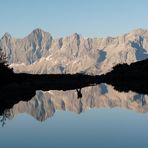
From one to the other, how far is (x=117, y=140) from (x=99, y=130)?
12269mm

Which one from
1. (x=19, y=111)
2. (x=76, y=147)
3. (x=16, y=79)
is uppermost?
(x=16, y=79)

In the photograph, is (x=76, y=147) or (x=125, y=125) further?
(x=125, y=125)

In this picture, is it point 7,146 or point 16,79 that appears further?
point 16,79

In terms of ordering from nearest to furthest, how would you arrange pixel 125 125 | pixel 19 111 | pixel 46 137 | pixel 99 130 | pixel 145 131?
1. pixel 46 137
2. pixel 145 131
3. pixel 99 130
4. pixel 125 125
5. pixel 19 111

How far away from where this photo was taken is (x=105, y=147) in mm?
45344

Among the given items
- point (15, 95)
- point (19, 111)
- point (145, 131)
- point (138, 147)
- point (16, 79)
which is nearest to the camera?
point (138, 147)

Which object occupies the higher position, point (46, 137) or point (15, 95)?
point (15, 95)

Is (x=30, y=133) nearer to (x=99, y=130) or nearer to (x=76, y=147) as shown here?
(x=99, y=130)

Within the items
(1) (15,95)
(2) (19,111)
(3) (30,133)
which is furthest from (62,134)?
(1) (15,95)

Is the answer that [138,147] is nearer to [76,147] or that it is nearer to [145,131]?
[76,147]

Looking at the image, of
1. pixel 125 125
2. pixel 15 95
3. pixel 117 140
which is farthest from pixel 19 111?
pixel 117 140

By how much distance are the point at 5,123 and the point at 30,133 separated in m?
12.6

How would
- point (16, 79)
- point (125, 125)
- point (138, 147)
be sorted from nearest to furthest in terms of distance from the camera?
point (138, 147) < point (125, 125) < point (16, 79)

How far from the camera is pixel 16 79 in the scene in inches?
5822
